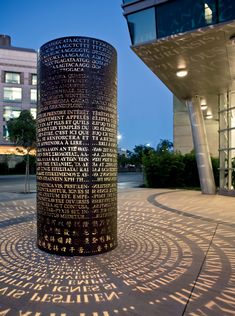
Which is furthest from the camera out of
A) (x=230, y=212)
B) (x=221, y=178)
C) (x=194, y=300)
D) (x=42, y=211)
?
(x=221, y=178)

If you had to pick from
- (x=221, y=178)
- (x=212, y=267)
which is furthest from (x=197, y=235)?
(x=221, y=178)

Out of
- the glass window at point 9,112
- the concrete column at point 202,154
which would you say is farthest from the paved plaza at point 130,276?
the glass window at point 9,112

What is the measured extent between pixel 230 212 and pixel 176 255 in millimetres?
5318

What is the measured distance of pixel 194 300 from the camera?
11.4 ft

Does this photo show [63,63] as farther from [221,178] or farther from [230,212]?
[221,178]

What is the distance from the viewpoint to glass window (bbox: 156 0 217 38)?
9.26 meters

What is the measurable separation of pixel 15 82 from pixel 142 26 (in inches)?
1810

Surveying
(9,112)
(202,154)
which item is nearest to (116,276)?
(202,154)

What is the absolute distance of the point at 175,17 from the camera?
396 inches

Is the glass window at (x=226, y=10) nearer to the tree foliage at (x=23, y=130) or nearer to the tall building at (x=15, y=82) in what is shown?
the tree foliage at (x=23, y=130)

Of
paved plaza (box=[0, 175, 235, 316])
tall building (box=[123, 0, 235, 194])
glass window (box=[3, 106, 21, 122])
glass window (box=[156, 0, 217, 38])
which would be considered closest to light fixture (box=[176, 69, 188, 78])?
tall building (box=[123, 0, 235, 194])

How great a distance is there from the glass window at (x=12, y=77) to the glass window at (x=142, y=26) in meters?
45.4

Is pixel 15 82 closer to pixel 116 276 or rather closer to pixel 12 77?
pixel 12 77

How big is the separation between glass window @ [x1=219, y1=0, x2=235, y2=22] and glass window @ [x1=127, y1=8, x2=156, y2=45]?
7.21 ft
